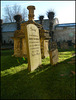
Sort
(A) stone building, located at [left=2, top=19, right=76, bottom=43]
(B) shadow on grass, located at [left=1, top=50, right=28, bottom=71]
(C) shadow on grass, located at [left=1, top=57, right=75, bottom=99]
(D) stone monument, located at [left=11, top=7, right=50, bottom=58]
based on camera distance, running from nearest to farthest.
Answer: (C) shadow on grass, located at [left=1, top=57, right=75, bottom=99] → (B) shadow on grass, located at [left=1, top=50, right=28, bottom=71] → (D) stone monument, located at [left=11, top=7, right=50, bottom=58] → (A) stone building, located at [left=2, top=19, right=76, bottom=43]

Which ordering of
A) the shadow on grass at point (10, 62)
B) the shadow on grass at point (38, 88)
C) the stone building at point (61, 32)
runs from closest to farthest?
the shadow on grass at point (38, 88)
the shadow on grass at point (10, 62)
the stone building at point (61, 32)

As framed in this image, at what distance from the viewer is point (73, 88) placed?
263cm

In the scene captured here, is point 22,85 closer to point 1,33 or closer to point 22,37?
point 22,37

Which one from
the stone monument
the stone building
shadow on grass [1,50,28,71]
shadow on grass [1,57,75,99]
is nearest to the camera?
shadow on grass [1,57,75,99]

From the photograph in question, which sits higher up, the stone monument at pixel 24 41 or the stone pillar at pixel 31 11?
the stone pillar at pixel 31 11

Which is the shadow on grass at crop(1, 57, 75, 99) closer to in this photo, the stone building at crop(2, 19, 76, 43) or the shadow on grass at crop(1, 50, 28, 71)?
the shadow on grass at crop(1, 50, 28, 71)

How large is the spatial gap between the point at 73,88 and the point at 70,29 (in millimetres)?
23778

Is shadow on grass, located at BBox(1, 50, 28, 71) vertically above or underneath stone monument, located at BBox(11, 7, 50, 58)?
underneath

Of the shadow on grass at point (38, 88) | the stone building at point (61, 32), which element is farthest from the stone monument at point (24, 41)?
the stone building at point (61, 32)

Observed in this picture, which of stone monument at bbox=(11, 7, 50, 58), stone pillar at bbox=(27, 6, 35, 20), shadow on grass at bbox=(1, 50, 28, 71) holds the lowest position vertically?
shadow on grass at bbox=(1, 50, 28, 71)

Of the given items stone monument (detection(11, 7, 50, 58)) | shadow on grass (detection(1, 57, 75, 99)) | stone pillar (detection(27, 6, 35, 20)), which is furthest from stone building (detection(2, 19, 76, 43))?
shadow on grass (detection(1, 57, 75, 99))

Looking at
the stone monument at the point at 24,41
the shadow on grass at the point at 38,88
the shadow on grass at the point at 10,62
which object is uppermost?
the stone monument at the point at 24,41

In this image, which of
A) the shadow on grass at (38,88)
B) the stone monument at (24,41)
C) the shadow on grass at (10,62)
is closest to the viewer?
the shadow on grass at (38,88)

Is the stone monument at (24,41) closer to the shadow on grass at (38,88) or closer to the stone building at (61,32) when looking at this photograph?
the shadow on grass at (38,88)
